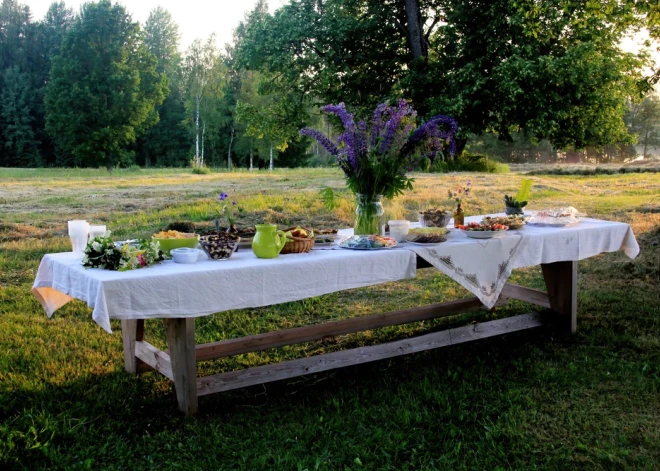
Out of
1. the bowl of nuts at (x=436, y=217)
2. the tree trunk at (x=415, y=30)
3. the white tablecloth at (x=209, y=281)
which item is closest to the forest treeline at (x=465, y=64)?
the tree trunk at (x=415, y=30)

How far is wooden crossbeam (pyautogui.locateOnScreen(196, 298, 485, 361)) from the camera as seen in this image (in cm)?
337

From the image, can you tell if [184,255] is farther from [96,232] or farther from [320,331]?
[320,331]

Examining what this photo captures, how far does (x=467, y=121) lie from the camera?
14.0 meters

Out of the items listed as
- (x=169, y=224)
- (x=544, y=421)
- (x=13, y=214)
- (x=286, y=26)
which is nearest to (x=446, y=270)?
(x=544, y=421)

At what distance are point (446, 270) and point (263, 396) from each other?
3.91 ft

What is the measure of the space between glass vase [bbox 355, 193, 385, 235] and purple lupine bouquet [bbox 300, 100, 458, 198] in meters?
0.03

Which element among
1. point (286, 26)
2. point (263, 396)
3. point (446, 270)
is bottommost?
point (263, 396)

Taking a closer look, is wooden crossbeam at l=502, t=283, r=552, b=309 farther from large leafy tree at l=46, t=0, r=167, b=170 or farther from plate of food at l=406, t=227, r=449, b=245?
large leafy tree at l=46, t=0, r=167, b=170

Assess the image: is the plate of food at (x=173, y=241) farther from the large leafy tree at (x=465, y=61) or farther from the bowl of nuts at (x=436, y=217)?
the large leafy tree at (x=465, y=61)

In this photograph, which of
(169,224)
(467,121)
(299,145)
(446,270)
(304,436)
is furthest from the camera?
(299,145)

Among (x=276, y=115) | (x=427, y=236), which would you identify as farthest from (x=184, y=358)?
(x=276, y=115)

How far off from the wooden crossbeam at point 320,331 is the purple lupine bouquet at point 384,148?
0.86 meters

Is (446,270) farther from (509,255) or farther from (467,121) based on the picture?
(467,121)

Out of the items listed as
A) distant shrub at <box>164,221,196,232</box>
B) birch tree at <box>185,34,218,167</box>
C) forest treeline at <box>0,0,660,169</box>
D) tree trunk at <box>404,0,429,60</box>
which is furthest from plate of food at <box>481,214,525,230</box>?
birch tree at <box>185,34,218,167</box>
